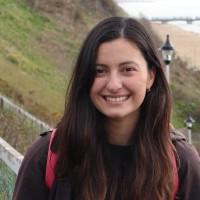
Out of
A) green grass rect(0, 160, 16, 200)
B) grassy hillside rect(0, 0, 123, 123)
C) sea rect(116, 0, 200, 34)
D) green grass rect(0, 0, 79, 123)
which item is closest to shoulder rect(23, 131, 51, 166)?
green grass rect(0, 160, 16, 200)

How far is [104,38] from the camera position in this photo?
8.17 ft

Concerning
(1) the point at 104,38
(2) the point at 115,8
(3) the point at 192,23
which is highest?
(1) the point at 104,38

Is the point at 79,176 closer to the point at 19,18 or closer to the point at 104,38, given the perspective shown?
the point at 104,38

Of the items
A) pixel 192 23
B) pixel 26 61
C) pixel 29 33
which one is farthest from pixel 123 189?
pixel 192 23

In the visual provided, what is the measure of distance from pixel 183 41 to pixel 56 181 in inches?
2566

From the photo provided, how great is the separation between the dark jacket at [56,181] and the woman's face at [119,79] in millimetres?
241

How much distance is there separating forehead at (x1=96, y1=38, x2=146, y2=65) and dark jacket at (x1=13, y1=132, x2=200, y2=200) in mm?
365

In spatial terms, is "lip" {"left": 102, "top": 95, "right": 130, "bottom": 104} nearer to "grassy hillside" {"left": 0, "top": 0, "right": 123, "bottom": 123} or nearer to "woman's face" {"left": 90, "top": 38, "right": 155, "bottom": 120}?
"woman's face" {"left": 90, "top": 38, "right": 155, "bottom": 120}

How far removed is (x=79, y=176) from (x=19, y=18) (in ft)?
88.8

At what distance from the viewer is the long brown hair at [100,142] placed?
8.18 feet

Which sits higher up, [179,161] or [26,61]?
[179,161]

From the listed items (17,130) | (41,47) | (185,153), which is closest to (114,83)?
(185,153)

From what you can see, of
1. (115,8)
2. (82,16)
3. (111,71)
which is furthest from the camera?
(115,8)

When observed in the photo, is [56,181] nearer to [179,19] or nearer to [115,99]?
[115,99]
